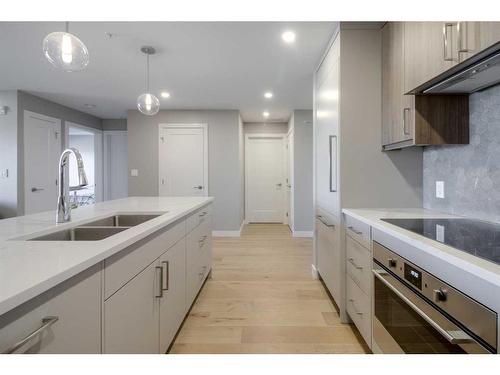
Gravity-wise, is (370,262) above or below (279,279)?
above

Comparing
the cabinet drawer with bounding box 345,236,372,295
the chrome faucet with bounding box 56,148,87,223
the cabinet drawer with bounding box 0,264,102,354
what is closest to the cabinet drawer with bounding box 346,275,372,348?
the cabinet drawer with bounding box 345,236,372,295

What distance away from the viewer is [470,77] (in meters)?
1.35

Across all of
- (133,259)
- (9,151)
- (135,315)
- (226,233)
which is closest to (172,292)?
Result: (135,315)

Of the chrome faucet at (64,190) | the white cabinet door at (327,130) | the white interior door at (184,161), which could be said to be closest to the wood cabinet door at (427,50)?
the white cabinet door at (327,130)

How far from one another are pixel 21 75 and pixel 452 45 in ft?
15.2

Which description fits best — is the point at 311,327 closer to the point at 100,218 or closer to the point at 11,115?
the point at 100,218

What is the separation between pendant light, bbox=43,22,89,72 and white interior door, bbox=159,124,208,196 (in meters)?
3.55

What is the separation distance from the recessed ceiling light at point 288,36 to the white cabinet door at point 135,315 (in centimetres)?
218

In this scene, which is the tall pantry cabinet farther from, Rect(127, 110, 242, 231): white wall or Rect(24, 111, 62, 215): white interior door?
Rect(24, 111, 62, 215): white interior door

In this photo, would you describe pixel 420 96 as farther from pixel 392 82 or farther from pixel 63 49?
pixel 63 49

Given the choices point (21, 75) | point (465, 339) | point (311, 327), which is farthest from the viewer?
point (21, 75)

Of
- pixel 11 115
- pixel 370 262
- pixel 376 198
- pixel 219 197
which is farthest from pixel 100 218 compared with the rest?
pixel 11 115
